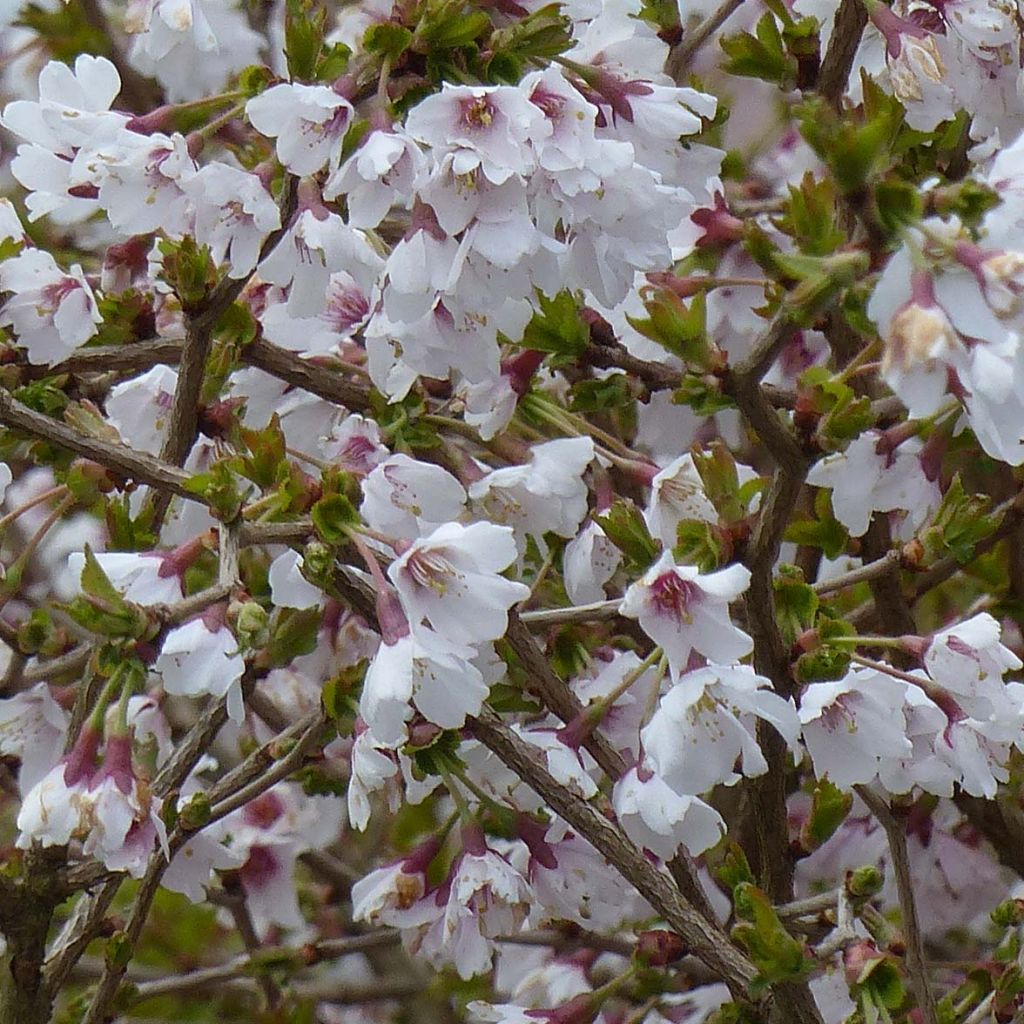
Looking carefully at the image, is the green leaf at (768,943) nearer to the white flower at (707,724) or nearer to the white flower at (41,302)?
the white flower at (707,724)

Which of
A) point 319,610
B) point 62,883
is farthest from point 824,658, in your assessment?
point 62,883

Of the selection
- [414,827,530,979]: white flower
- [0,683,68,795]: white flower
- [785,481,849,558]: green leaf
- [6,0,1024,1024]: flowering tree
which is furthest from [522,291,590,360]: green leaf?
[0,683,68,795]: white flower

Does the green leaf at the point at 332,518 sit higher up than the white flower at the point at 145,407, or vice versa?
the green leaf at the point at 332,518

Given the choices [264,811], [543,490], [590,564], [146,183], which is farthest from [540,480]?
[264,811]

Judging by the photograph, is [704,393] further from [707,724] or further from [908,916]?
[908,916]

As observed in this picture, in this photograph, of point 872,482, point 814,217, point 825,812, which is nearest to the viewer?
point 814,217

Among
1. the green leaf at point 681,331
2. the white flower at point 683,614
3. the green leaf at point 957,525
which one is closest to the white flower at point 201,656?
the white flower at point 683,614
